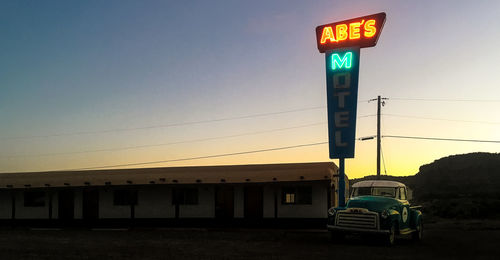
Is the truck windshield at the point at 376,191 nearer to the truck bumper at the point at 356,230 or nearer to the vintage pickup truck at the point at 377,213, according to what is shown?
the vintage pickup truck at the point at 377,213

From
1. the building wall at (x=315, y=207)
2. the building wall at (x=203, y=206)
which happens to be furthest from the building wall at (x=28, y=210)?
the building wall at (x=315, y=207)

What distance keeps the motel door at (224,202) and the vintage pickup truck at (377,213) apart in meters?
10.3

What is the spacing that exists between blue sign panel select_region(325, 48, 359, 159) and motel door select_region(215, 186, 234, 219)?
300 inches

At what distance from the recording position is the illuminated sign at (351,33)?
922 inches

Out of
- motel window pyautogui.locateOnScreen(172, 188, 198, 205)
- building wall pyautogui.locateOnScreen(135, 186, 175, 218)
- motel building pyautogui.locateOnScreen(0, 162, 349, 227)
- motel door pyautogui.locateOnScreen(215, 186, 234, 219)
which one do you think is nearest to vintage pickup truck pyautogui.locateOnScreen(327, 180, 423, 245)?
motel building pyautogui.locateOnScreen(0, 162, 349, 227)

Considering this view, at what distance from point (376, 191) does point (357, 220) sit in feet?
7.73

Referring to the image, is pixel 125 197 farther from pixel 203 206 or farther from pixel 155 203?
pixel 203 206

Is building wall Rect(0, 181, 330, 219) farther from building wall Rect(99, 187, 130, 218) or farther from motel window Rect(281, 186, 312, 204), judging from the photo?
motel window Rect(281, 186, 312, 204)

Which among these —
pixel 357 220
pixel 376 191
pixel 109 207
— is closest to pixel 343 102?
pixel 376 191

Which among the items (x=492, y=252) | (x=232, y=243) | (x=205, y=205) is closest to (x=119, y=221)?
(x=205, y=205)

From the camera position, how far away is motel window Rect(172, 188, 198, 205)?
93.8 feet

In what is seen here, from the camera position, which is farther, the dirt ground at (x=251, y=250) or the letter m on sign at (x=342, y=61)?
the letter m on sign at (x=342, y=61)

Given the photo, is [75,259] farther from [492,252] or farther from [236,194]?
[236,194]

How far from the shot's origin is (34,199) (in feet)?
102
